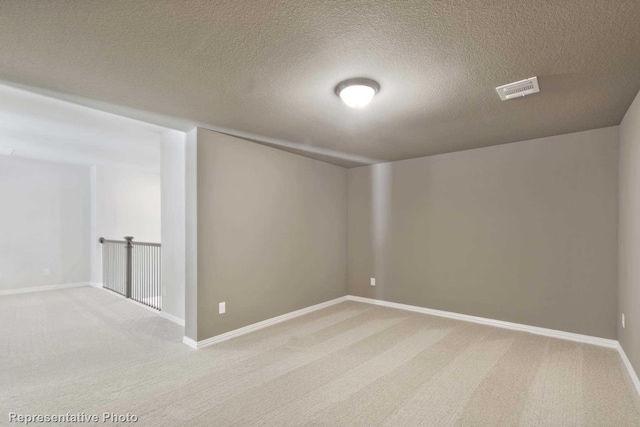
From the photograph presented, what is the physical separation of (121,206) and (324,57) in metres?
6.63

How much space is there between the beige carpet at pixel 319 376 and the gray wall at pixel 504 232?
0.47m

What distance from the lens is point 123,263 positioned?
6.18 metres

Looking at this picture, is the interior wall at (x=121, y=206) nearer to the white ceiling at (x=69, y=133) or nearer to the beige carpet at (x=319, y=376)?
the white ceiling at (x=69, y=133)

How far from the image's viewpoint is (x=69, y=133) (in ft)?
13.9

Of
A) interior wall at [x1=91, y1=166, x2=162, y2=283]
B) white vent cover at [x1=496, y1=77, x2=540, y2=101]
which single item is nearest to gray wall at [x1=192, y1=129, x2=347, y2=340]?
white vent cover at [x1=496, y1=77, x2=540, y2=101]

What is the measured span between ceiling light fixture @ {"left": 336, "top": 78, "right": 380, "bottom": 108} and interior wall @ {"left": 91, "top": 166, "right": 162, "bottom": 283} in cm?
633

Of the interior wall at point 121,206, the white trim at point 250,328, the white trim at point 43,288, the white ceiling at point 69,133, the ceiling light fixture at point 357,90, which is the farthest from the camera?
the interior wall at point 121,206

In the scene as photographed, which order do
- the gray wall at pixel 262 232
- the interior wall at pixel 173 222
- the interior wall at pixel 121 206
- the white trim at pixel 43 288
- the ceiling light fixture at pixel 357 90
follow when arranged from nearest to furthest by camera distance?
1. the ceiling light fixture at pixel 357 90
2. the gray wall at pixel 262 232
3. the interior wall at pixel 173 222
4. the white trim at pixel 43 288
5. the interior wall at pixel 121 206

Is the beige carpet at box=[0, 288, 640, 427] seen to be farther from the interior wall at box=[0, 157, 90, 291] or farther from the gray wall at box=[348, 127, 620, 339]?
the interior wall at box=[0, 157, 90, 291]

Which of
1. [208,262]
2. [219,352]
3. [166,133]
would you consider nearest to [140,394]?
[219,352]

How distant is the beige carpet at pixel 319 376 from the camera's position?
2.14 meters

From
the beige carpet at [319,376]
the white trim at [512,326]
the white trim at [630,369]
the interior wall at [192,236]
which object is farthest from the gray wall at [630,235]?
the interior wall at [192,236]

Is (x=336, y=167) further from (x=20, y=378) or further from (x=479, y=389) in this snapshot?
(x=20, y=378)

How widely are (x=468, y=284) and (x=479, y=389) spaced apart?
6.54 ft
